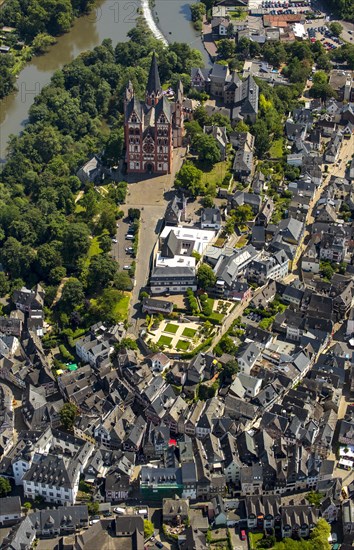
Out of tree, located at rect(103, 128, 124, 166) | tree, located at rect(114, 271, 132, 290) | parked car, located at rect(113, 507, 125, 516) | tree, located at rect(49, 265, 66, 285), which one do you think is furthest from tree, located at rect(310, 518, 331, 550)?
tree, located at rect(103, 128, 124, 166)

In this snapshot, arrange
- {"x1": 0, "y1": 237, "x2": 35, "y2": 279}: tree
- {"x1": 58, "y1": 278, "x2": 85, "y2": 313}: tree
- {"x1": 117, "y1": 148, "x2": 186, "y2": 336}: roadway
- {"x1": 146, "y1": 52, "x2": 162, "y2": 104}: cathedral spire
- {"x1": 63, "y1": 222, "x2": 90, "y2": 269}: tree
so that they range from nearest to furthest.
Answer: {"x1": 58, "y1": 278, "x2": 85, "y2": 313}: tree → {"x1": 117, "y1": 148, "x2": 186, "y2": 336}: roadway → {"x1": 63, "y1": 222, "x2": 90, "y2": 269}: tree → {"x1": 0, "y1": 237, "x2": 35, "y2": 279}: tree → {"x1": 146, "y1": 52, "x2": 162, "y2": 104}: cathedral spire

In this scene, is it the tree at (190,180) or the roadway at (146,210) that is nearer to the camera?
the roadway at (146,210)

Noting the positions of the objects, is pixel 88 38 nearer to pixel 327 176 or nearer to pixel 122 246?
pixel 327 176

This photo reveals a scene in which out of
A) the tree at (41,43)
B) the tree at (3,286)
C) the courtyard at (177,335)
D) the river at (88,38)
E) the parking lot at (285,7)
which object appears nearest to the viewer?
the courtyard at (177,335)

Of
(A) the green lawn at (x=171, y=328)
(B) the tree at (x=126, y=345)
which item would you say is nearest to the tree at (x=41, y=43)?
(A) the green lawn at (x=171, y=328)

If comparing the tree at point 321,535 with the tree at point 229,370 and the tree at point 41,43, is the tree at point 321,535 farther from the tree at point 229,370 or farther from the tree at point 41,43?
the tree at point 41,43

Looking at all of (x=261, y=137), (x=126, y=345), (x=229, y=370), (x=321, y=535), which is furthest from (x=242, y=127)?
(x=321, y=535)

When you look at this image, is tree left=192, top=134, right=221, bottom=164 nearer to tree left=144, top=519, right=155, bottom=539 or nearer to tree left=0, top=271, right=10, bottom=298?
tree left=0, top=271, right=10, bottom=298
